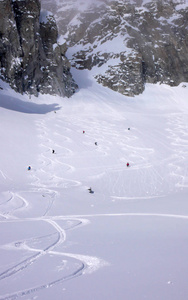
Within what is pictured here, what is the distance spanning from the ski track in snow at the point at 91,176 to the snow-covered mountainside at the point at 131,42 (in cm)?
4786

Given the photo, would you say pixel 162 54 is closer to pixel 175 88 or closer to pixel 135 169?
pixel 175 88

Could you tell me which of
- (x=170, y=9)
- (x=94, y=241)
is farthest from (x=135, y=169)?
(x=170, y=9)

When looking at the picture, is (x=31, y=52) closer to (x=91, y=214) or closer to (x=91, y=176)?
(x=91, y=176)

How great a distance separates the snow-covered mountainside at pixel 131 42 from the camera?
7819cm

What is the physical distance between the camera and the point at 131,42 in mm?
84812

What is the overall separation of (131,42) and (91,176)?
81.1 m

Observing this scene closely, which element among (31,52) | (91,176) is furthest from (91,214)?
(31,52)

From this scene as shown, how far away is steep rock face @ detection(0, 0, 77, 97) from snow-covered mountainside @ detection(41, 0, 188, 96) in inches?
734

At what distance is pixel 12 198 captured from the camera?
10523mm

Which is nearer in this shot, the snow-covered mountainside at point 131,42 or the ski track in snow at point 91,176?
the ski track in snow at point 91,176

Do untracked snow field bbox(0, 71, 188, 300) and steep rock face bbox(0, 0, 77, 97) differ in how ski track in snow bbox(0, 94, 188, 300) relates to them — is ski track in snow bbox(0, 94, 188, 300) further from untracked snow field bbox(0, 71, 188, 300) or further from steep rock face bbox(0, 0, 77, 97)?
steep rock face bbox(0, 0, 77, 97)

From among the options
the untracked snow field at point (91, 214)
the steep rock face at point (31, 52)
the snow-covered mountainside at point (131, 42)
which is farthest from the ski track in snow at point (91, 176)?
the snow-covered mountainside at point (131, 42)

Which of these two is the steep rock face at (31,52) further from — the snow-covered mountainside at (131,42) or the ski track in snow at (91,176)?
the ski track in snow at (91,176)

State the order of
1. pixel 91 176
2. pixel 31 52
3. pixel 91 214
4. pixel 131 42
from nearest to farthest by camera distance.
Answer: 1. pixel 91 214
2. pixel 91 176
3. pixel 31 52
4. pixel 131 42
